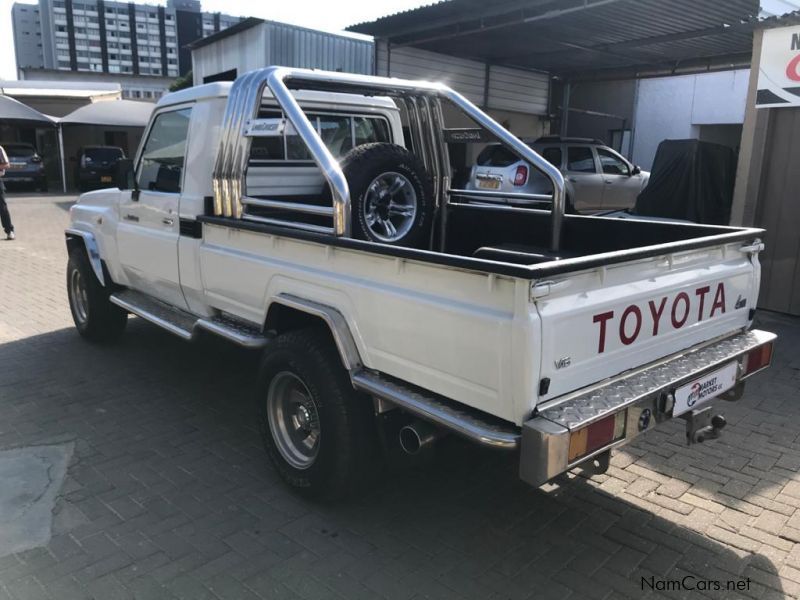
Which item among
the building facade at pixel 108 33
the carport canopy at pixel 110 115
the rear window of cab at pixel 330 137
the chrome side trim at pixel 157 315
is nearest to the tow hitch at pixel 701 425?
the rear window of cab at pixel 330 137

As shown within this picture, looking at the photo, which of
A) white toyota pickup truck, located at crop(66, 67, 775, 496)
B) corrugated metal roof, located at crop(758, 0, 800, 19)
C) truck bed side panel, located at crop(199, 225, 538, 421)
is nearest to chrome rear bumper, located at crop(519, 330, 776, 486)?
white toyota pickup truck, located at crop(66, 67, 775, 496)

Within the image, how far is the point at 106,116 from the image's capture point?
2394 cm

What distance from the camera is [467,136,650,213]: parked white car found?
1206 cm

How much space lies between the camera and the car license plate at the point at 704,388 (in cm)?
289

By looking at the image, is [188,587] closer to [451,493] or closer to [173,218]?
[451,493]

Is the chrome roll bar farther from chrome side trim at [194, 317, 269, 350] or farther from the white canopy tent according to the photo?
the white canopy tent

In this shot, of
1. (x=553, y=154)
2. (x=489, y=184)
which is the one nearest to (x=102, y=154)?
(x=489, y=184)

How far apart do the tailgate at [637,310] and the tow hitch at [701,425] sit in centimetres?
31

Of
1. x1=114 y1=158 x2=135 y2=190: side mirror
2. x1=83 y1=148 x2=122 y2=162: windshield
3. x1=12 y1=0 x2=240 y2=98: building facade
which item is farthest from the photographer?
x1=12 y1=0 x2=240 y2=98: building facade

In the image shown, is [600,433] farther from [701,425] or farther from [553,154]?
[553,154]

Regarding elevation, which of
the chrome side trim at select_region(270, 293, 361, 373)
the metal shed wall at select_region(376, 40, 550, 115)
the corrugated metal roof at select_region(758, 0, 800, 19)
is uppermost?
the corrugated metal roof at select_region(758, 0, 800, 19)

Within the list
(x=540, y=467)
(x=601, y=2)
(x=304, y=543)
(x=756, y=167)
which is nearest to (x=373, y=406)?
(x=304, y=543)

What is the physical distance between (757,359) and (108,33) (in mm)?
128184

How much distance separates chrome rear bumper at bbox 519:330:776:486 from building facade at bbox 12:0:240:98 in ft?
386
